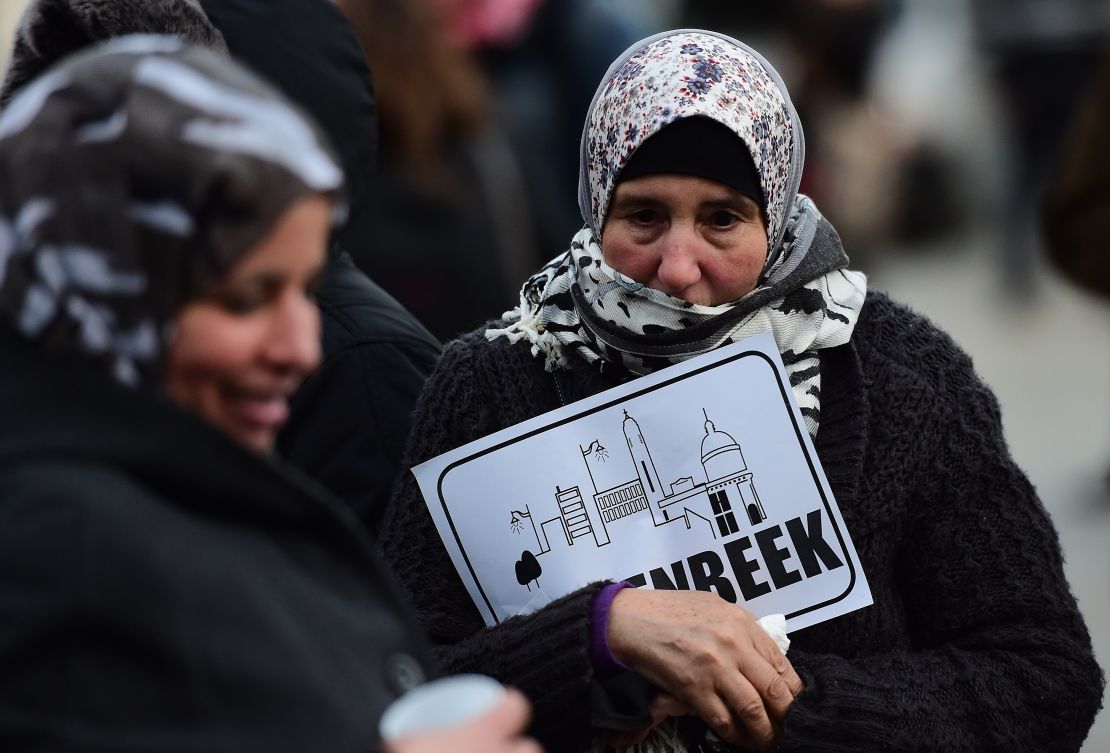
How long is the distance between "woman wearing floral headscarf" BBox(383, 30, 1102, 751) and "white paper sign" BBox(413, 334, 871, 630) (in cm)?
7

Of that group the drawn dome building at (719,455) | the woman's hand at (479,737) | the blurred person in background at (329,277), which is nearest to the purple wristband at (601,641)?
the drawn dome building at (719,455)

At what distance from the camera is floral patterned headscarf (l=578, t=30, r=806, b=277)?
8.06 feet

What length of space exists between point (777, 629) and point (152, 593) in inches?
46.5

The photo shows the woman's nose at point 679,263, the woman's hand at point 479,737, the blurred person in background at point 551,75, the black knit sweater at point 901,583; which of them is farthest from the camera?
the blurred person in background at point 551,75

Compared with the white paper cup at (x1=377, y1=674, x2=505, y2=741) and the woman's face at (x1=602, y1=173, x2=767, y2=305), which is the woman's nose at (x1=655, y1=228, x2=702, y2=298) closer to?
the woman's face at (x1=602, y1=173, x2=767, y2=305)

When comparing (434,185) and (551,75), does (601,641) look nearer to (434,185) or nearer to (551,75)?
(434,185)

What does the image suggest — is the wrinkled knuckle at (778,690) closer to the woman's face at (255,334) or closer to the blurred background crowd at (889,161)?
the woman's face at (255,334)

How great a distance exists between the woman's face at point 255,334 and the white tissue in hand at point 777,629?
3.33ft

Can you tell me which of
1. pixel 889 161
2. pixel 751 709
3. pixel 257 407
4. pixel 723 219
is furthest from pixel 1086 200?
pixel 889 161

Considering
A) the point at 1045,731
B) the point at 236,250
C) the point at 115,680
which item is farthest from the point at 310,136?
the point at 1045,731

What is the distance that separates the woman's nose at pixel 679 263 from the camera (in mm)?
2420

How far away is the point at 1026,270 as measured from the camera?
33.2 feet

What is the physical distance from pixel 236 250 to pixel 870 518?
1266mm

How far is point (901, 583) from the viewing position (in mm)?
2453
